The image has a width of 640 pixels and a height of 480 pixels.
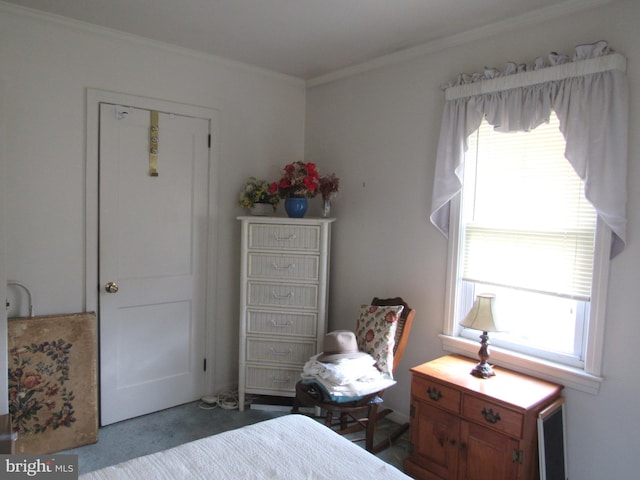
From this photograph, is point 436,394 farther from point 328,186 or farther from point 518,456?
point 328,186

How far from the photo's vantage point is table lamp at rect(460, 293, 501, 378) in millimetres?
2250

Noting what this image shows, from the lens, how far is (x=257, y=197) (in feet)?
10.9

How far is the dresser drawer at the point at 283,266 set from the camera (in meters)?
3.14

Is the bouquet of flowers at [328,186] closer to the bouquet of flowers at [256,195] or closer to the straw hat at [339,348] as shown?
the bouquet of flowers at [256,195]

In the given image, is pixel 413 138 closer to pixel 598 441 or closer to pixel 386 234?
pixel 386 234

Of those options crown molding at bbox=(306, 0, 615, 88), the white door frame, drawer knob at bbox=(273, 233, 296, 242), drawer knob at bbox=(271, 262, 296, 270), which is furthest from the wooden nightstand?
the white door frame

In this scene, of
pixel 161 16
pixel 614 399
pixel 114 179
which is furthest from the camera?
pixel 114 179

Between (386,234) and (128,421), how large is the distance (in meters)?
2.18

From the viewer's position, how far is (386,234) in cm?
316

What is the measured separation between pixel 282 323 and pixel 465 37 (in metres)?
2.19

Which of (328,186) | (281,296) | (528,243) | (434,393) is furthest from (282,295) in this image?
(528,243)

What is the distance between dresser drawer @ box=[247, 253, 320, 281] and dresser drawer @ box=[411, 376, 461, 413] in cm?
104

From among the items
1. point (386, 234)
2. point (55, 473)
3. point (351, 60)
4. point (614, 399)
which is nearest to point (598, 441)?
point (614, 399)

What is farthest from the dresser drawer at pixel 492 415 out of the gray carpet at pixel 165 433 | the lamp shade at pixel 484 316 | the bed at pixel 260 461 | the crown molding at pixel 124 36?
the crown molding at pixel 124 36
